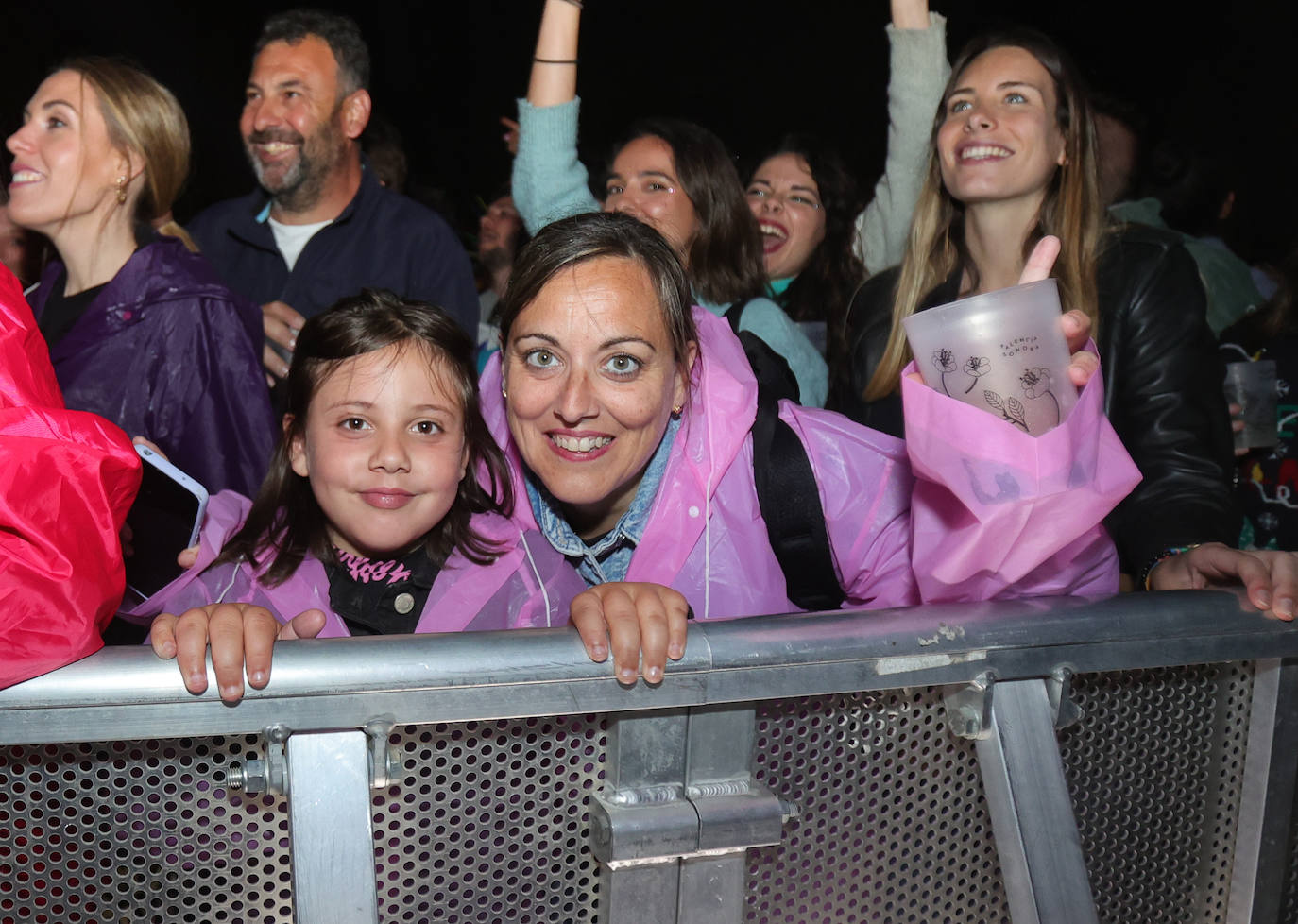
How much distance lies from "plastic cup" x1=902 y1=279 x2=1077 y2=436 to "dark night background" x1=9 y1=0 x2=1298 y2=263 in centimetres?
553

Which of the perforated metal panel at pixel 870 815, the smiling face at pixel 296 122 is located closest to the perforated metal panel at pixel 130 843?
the perforated metal panel at pixel 870 815

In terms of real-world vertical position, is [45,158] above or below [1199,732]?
above

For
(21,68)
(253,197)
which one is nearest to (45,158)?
(253,197)

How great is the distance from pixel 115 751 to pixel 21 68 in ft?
17.6

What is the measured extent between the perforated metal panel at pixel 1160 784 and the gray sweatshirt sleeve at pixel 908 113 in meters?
1.59

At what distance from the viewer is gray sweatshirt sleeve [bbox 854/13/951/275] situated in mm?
2871

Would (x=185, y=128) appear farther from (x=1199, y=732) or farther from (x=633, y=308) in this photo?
(x=1199, y=732)

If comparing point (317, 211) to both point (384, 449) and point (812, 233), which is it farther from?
point (384, 449)

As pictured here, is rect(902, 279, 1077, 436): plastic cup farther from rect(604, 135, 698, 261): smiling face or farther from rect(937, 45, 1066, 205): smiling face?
rect(604, 135, 698, 261): smiling face

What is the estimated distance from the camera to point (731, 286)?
3.11 meters

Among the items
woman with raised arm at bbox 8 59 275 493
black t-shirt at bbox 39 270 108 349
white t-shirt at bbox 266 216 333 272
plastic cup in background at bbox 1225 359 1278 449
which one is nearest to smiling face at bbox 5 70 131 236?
woman with raised arm at bbox 8 59 275 493

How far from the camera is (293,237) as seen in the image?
3756 mm

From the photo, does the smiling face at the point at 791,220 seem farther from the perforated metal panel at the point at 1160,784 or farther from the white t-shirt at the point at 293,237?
the perforated metal panel at the point at 1160,784

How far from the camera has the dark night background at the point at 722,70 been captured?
21.0 feet
